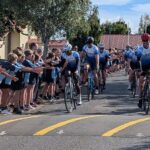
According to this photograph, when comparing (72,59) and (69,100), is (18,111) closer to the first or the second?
(69,100)

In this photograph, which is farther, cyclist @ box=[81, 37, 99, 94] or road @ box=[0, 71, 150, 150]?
cyclist @ box=[81, 37, 99, 94]

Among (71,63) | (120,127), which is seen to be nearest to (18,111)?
(71,63)

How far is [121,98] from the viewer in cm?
1922

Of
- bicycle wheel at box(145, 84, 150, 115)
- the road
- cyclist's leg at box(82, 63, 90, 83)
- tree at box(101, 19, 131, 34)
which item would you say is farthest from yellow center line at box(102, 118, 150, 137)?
tree at box(101, 19, 131, 34)

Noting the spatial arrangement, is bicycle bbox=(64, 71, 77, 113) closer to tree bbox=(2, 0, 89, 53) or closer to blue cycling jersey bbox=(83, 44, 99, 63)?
blue cycling jersey bbox=(83, 44, 99, 63)

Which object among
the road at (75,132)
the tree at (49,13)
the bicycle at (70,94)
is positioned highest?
the tree at (49,13)

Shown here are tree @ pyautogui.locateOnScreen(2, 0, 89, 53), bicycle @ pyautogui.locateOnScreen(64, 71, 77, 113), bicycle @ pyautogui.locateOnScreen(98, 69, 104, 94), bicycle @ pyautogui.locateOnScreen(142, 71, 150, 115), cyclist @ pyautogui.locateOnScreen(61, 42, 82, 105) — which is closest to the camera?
bicycle @ pyautogui.locateOnScreen(142, 71, 150, 115)

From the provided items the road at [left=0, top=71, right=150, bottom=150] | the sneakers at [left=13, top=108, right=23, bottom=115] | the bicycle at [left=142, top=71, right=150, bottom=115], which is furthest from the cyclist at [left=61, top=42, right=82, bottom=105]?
the bicycle at [left=142, top=71, right=150, bottom=115]

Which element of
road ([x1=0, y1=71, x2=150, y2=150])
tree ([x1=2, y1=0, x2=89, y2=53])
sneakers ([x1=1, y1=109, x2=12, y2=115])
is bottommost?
sneakers ([x1=1, y1=109, x2=12, y2=115])

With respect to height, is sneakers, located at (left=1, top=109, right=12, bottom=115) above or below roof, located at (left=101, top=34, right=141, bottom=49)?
Answer: below

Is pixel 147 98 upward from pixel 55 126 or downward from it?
upward

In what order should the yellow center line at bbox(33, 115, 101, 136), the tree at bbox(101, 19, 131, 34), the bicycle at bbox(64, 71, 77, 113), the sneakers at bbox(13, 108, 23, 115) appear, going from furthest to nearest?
the tree at bbox(101, 19, 131, 34)
the bicycle at bbox(64, 71, 77, 113)
the sneakers at bbox(13, 108, 23, 115)
the yellow center line at bbox(33, 115, 101, 136)

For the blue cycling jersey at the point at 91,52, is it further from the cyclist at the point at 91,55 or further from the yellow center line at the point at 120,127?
the yellow center line at the point at 120,127

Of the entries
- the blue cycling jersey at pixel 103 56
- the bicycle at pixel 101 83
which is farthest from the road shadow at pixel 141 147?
the blue cycling jersey at pixel 103 56
